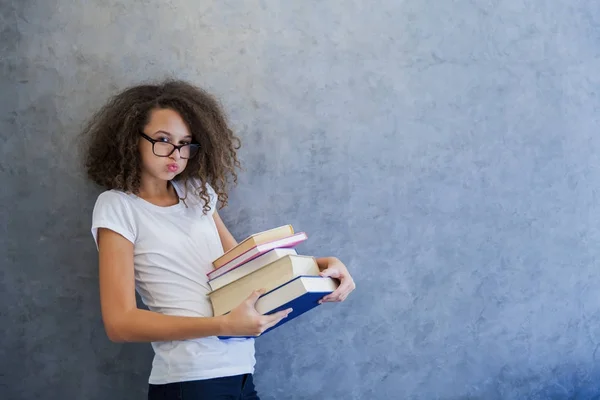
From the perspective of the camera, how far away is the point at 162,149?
1421 millimetres

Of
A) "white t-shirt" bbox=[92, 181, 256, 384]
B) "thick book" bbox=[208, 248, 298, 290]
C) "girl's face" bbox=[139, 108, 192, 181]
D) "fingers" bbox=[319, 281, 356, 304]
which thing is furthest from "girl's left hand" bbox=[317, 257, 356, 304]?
"girl's face" bbox=[139, 108, 192, 181]

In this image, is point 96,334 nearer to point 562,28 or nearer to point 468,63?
point 468,63

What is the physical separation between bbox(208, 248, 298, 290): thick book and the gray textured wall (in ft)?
1.09

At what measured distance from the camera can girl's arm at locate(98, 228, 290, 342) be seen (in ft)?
4.13

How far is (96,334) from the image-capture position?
1.61 meters

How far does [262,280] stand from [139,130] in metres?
0.45

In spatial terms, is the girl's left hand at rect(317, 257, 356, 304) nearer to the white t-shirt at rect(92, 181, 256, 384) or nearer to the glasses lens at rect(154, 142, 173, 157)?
the white t-shirt at rect(92, 181, 256, 384)

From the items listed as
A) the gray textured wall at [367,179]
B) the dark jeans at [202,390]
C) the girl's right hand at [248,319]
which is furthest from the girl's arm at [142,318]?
the gray textured wall at [367,179]

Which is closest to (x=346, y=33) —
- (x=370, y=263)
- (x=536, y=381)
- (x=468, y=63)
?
(x=468, y=63)

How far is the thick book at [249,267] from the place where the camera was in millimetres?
1330

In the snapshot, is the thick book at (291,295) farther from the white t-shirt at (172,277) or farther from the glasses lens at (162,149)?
the glasses lens at (162,149)

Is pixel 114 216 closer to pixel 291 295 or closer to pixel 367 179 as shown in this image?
pixel 291 295

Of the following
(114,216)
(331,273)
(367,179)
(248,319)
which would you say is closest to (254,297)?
(248,319)

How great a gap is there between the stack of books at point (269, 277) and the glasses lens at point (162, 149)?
10.4 inches
